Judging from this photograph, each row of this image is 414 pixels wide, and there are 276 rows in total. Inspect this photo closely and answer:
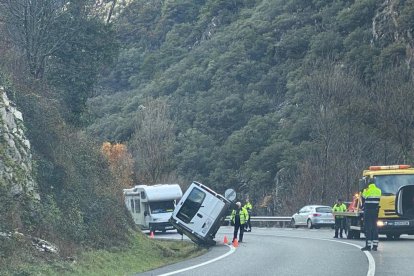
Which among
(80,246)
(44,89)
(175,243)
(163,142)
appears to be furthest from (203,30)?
(80,246)

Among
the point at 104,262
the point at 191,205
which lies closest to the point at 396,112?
the point at 191,205

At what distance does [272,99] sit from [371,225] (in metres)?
53.4

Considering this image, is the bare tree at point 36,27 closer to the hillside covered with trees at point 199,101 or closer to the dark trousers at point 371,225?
the hillside covered with trees at point 199,101

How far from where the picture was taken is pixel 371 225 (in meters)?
21.0

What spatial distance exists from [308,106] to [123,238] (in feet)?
126

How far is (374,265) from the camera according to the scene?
57.4ft

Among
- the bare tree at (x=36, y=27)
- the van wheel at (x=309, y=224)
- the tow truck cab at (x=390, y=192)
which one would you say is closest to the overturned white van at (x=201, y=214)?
the tow truck cab at (x=390, y=192)

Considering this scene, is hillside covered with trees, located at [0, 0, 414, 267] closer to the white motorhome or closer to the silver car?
the white motorhome

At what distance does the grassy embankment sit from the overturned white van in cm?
60

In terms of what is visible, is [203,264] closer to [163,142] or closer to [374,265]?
[374,265]

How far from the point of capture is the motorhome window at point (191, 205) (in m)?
31.3

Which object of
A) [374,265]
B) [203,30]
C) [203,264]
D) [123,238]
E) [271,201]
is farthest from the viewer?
[203,30]

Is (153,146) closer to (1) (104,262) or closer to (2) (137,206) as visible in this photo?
(2) (137,206)

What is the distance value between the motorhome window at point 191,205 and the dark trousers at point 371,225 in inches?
410
